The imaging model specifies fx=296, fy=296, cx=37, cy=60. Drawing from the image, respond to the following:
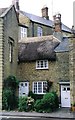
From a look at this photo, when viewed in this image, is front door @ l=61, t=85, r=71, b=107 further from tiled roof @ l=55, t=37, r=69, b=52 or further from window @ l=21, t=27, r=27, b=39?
window @ l=21, t=27, r=27, b=39

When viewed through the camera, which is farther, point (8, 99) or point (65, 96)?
point (65, 96)

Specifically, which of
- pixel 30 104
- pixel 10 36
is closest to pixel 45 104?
pixel 30 104

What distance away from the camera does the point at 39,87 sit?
33.1 meters

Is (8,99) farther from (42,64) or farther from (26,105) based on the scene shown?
(42,64)

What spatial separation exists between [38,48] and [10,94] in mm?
7410

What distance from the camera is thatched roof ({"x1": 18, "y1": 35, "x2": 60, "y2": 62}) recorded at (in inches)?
1302

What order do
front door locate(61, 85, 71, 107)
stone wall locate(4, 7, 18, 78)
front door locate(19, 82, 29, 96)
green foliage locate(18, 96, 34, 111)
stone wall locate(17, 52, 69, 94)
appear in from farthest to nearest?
front door locate(19, 82, 29, 96) → stone wall locate(17, 52, 69, 94) → front door locate(61, 85, 71, 107) → stone wall locate(4, 7, 18, 78) → green foliage locate(18, 96, 34, 111)

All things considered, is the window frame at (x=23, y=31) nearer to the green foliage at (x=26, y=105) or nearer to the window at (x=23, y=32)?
the window at (x=23, y=32)

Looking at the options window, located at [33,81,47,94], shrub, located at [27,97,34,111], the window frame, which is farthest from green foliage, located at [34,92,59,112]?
the window frame

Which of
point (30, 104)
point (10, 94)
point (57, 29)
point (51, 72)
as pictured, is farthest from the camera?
point (57, 29)

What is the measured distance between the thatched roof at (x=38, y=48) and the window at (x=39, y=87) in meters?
2.76

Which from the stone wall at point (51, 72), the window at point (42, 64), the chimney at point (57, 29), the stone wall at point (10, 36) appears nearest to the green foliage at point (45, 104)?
the stone wall at point (51, 72)

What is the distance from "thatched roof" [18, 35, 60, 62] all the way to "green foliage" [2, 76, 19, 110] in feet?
11.7

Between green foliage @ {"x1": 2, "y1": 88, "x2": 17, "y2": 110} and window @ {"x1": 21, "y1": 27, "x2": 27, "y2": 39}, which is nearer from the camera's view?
green foliage @ {"x1": 2, "y1": 88, "x2": 17, "y2": 110}
